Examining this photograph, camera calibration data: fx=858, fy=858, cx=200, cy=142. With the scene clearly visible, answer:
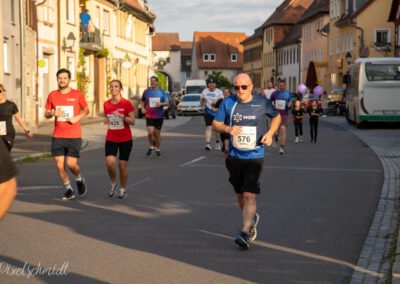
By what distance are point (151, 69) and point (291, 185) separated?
60920 millimetres

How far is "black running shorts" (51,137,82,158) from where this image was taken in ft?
40.3

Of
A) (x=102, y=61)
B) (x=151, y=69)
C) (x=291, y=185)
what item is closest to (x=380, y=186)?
(x=291, y=185)

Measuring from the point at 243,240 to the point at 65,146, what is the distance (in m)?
4.79

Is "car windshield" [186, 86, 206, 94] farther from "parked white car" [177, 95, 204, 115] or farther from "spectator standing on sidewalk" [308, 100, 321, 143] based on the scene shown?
"spectator standing on sidewalk" [308, 100, 321, 143]

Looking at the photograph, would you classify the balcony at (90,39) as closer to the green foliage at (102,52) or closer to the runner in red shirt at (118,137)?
the green foliage at (102,52)

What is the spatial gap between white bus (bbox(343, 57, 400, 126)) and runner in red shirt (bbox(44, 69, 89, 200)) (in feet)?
80.9

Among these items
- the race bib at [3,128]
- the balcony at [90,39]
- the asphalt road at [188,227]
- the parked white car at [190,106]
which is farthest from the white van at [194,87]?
the race bib at [3,128]

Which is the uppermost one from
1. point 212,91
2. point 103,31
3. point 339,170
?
point 103,31

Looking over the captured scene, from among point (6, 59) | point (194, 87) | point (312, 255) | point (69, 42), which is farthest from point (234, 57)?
point (312, 255)

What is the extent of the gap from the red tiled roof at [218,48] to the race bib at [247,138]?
14580 centimetres

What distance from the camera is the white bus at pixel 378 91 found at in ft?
116

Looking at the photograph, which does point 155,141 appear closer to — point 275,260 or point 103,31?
point 275,260

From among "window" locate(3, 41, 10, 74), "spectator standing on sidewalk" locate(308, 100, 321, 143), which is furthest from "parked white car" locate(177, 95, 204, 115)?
"spectator standing on sidewalk" locate(308, 100, 321, 143)

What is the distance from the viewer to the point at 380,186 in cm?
1396
